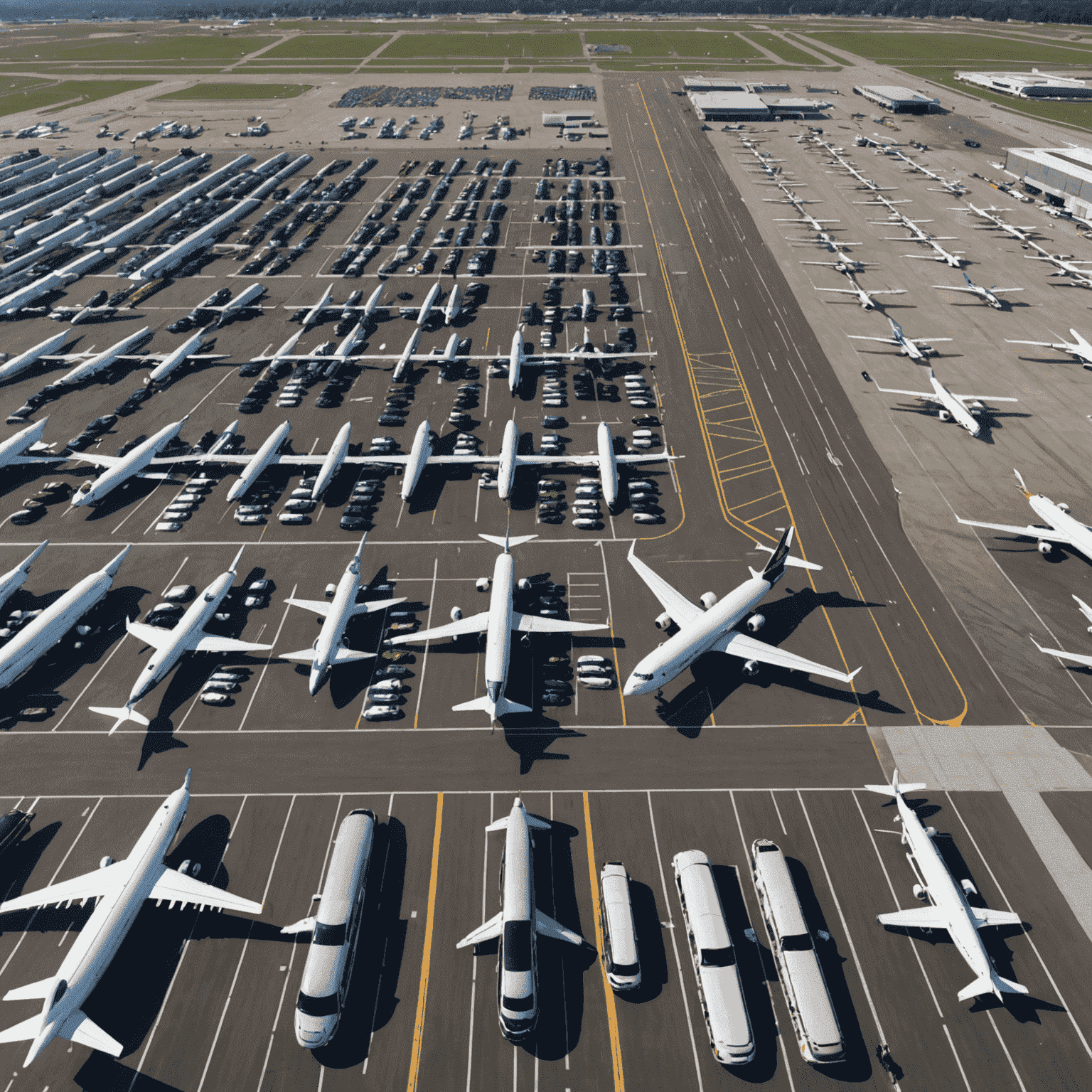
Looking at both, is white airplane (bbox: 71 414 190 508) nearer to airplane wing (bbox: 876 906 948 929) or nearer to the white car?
the white car

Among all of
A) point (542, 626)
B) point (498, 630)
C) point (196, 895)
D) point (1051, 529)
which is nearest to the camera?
point (196, 895)

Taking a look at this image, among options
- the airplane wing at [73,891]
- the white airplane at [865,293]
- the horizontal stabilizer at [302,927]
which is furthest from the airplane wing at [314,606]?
the white airplane at [865,293]

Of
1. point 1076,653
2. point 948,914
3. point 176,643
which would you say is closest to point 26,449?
point 176,643

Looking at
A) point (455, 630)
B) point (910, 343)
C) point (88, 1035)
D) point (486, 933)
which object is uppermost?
point (910, 343)

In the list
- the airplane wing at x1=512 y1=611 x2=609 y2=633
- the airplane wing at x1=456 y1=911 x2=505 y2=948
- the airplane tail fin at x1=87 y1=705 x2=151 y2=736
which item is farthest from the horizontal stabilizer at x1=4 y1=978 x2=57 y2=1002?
the airplane wing at x1=512 y1=611 x2=609 y2=633

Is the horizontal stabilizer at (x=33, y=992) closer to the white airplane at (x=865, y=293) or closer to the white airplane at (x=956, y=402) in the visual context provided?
the white airplane at (x=956, y=402)

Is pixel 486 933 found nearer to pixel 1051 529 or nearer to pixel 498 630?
pixel 498 630
